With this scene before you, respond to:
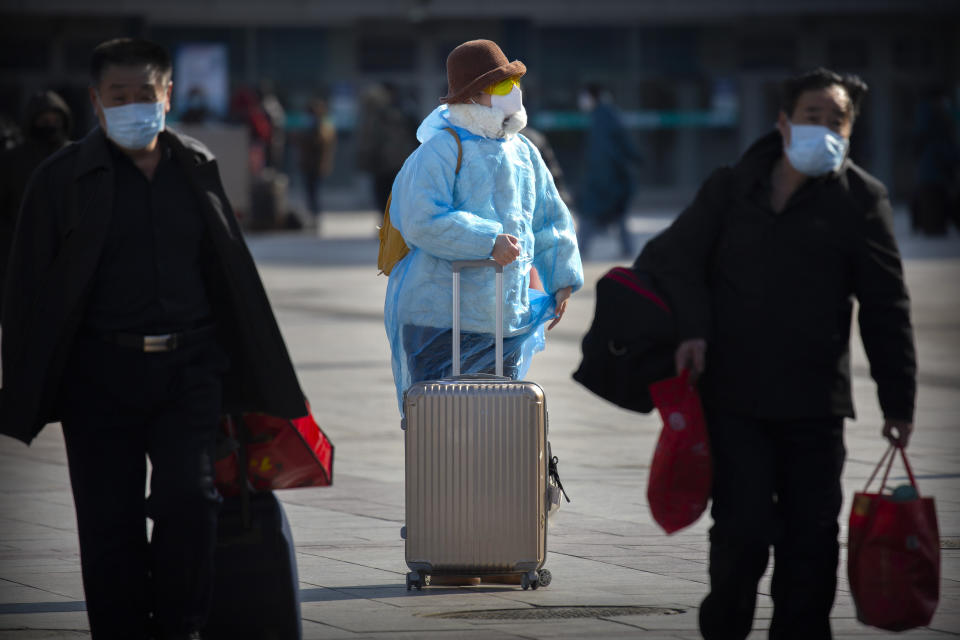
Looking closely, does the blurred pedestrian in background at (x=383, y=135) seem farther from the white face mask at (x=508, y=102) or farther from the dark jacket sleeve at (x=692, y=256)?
the dark jacket sleeve at (x=692, y=256)

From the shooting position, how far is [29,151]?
8.97 meters

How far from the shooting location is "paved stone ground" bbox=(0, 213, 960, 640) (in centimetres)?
532

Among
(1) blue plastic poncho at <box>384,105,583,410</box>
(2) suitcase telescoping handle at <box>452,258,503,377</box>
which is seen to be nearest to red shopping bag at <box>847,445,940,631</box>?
(2) suitcase telescoping handle at <box>452,258,503,377</box>

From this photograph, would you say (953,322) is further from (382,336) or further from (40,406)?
(40,406)

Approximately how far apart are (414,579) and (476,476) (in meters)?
0.41

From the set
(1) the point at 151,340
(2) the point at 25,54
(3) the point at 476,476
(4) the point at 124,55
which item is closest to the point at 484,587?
(3) the point at 476,476

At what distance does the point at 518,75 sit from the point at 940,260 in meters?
15.0

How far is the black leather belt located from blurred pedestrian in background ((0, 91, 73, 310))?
4433 mm

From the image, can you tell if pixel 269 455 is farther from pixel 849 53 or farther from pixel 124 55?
pixel 849 53

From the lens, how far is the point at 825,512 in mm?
4617

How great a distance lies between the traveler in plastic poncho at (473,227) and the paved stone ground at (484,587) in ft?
2.59

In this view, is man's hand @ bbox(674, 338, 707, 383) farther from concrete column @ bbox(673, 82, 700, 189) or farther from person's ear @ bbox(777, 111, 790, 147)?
concrete column @ bbox(673, 82, 700, 189)

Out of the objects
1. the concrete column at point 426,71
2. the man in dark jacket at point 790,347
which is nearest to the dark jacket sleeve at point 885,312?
the man in dark jacket at point 790,347

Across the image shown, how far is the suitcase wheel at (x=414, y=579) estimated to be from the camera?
5.72 meters
